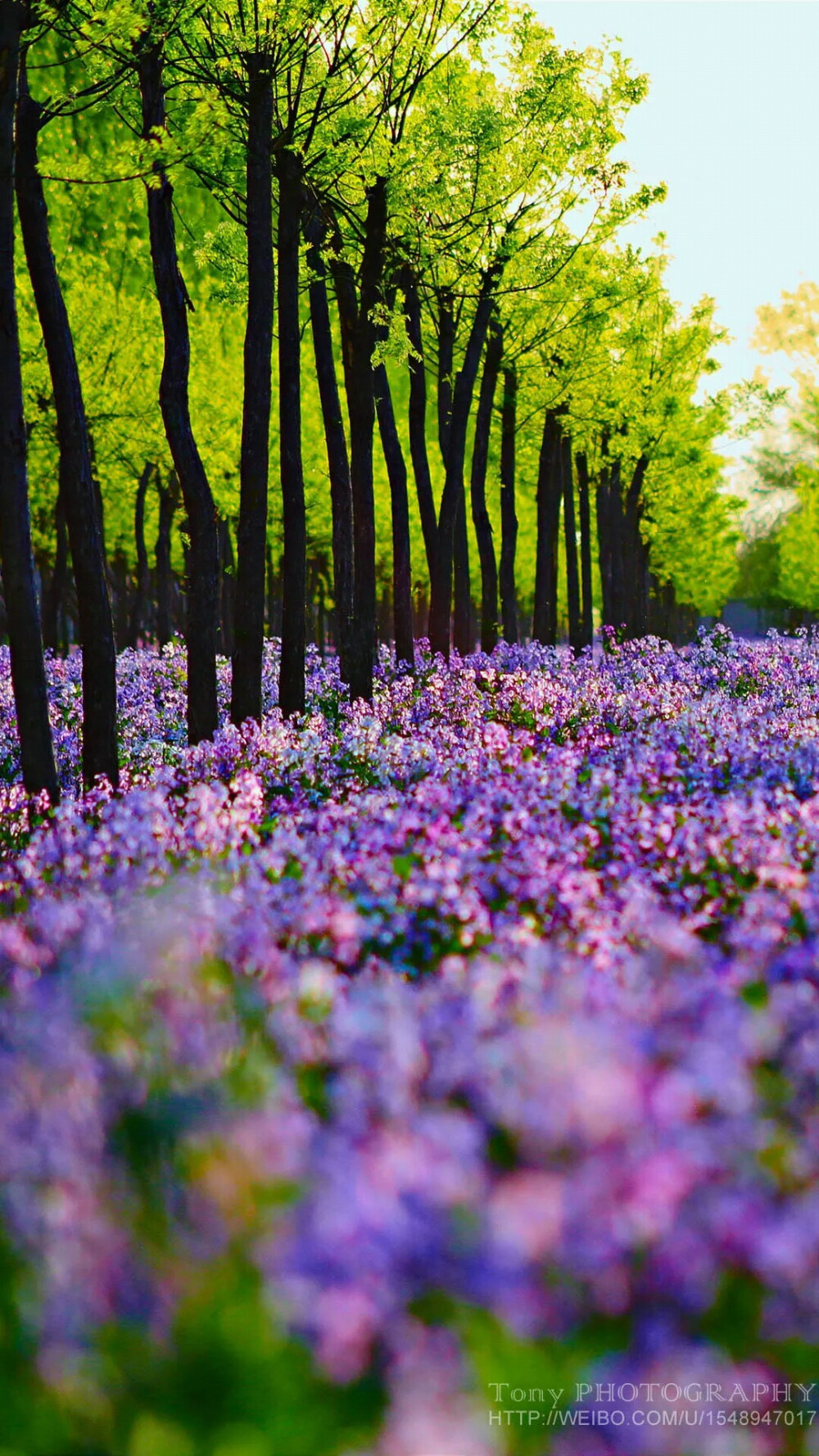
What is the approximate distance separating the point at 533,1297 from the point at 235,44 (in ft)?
43.5

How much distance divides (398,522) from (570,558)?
12.5 m

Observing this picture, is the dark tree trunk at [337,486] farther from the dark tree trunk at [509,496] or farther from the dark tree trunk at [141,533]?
the dark tree trunk at [141,533]

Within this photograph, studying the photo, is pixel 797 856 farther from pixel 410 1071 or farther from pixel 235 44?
pixel 235 44

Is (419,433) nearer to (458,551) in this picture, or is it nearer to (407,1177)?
(458,551)

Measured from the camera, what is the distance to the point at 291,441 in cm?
1538

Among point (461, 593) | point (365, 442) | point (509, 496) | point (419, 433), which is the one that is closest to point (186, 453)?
point (365, 442)

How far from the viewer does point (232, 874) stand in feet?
16.7

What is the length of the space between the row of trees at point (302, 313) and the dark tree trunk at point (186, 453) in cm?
3

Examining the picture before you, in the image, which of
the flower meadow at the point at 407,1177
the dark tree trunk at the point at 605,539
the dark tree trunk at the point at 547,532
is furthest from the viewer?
the dark tree trunk at the point at 605,539

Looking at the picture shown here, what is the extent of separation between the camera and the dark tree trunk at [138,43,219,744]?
12.3 meters

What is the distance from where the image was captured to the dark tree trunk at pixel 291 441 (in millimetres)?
14461

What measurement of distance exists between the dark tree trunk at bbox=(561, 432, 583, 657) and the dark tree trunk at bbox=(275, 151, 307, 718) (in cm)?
1513

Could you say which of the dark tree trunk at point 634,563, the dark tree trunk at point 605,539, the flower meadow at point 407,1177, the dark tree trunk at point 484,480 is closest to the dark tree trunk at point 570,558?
the dark tree trunk at point 605,539

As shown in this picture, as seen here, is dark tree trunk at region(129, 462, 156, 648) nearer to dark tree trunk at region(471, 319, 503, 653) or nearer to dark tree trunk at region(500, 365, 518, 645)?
dark tree trunk at region(471, 319, 503, 653)
